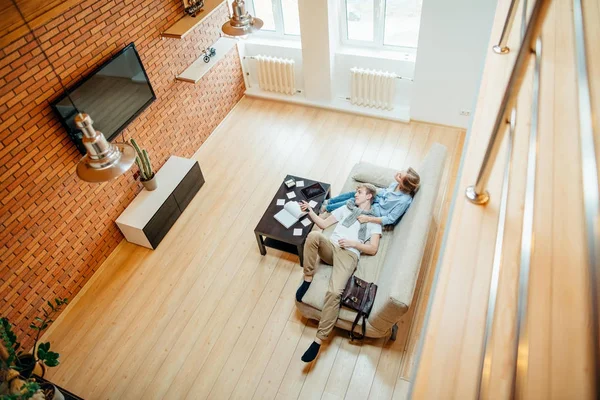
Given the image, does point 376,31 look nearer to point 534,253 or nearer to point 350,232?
point 350,232

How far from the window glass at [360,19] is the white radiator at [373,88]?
512 millimetres

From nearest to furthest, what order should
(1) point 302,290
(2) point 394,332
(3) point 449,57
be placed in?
(2) point 394,332, (1) point 302,290, (3) point 449,57

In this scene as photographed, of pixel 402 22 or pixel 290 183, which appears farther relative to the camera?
pixel 402 22

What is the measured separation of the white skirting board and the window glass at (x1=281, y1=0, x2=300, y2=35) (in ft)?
3.03

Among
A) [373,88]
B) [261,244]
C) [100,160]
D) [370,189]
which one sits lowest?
[261,244]

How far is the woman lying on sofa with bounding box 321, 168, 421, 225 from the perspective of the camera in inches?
149

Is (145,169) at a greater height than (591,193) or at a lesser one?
lesser

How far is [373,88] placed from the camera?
5.65 meters

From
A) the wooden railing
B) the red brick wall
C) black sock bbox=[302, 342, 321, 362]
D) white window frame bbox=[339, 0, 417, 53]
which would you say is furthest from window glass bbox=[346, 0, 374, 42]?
the wooden railing

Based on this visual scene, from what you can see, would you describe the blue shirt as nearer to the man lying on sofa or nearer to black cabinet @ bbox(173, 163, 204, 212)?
the man lying on sofa

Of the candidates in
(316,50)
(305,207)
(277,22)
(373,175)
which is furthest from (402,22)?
(305,207)

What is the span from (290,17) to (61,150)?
374cm

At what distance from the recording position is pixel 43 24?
10.8ft

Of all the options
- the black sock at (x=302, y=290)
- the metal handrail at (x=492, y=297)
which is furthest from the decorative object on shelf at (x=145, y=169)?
the metal handrail at (x=492, y=297)
